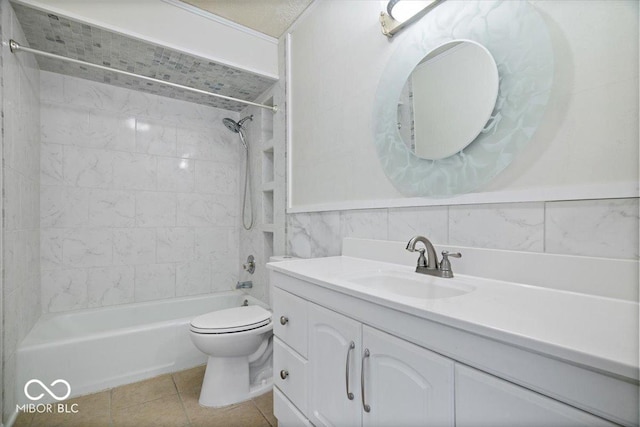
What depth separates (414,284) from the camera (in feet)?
3.58

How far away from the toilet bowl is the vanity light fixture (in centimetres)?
171

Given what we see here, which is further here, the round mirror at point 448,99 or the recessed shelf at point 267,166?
the recessed shelf at point 267,166

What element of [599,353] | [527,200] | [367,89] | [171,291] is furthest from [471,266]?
[171,291]

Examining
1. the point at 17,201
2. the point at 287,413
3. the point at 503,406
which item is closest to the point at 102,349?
the point at 17,201

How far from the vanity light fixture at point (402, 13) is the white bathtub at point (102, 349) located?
2.09 m

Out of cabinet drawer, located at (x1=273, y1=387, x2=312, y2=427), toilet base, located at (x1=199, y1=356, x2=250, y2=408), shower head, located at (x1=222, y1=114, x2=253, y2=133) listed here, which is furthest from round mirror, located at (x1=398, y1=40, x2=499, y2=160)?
shower head, located at (x1=222, y1=114, x2=253, y2=133)

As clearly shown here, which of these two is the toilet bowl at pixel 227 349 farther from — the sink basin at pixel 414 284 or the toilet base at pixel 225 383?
the sink basin at pixel 414 284

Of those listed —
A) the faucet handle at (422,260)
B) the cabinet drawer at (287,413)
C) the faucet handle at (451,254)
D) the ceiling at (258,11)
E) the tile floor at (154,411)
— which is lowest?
the tile floor at (154,411)

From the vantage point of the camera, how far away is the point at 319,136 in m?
1.89

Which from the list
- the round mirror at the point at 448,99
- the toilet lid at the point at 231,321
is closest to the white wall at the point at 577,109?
the round mirror at the point at 448,99

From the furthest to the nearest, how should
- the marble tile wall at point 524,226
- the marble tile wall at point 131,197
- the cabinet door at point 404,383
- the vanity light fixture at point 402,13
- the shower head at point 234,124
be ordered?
the shower head at point 234,124 → the marble tile wall at point 131,197 → the vanity light fixture at point 402,13 → the marble tile wall at point 524,226 → the cabinet door at point 404,383

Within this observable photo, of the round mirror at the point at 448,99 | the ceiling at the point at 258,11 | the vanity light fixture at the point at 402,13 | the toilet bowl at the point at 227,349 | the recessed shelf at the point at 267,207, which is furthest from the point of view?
the recessed shelf at the point at 267,207

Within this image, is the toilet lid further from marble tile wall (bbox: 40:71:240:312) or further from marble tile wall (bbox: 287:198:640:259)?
marble tile wall (bbox: 40:71:240:312)

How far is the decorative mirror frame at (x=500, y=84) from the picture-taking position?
0.92 m
